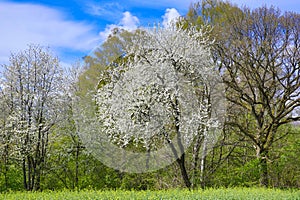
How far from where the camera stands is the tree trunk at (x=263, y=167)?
9.93 m

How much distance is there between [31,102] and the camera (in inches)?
400

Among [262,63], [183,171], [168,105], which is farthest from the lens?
[262,63]

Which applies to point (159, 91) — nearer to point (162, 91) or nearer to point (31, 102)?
point (162, 91)

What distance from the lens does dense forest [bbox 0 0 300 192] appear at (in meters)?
8.39

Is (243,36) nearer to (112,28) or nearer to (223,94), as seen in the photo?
(223,94)

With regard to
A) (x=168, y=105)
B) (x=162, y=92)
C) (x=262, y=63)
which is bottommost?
(x=168, y=105)

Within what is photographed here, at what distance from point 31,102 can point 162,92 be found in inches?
167

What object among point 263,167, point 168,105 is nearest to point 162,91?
point 168,105

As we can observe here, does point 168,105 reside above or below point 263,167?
above

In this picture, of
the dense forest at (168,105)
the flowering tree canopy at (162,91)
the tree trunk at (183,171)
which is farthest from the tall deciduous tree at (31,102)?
the tree trunk at (183,171)

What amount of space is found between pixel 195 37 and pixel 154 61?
1.45m

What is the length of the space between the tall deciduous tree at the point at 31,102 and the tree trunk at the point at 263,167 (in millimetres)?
6211

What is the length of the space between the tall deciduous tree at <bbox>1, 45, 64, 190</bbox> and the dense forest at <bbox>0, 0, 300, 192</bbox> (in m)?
0.03

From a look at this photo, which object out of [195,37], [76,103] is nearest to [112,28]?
[76,103]
